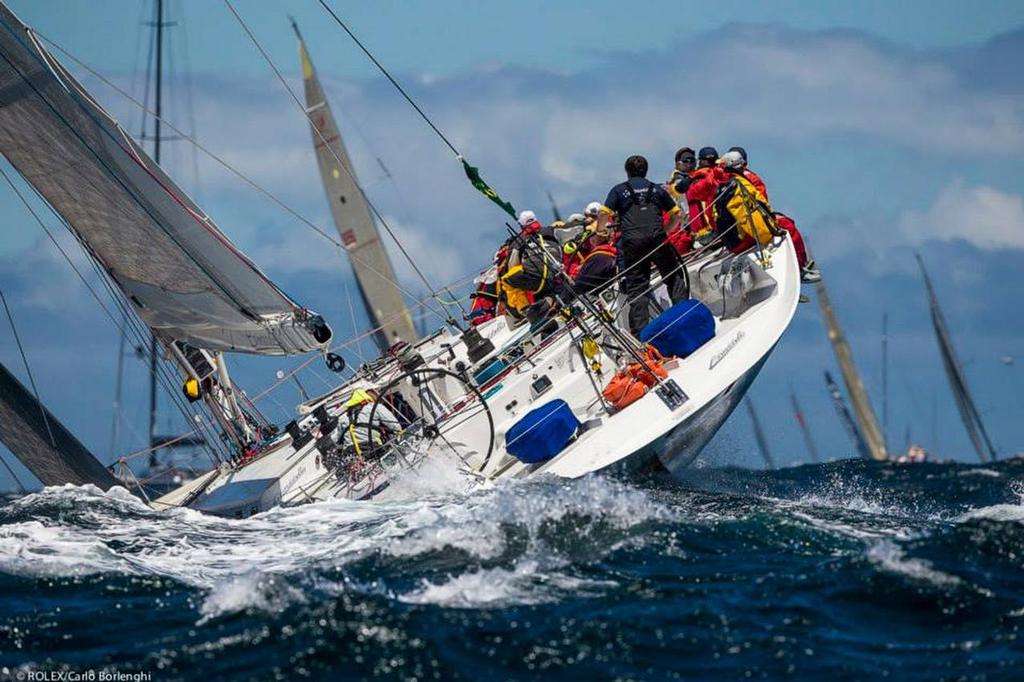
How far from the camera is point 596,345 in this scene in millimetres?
10859

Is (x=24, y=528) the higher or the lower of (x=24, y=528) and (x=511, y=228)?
the lower

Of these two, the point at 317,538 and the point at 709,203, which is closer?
the point at 317,538

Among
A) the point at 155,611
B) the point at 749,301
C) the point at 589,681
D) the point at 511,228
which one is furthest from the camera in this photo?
the point at 749,301

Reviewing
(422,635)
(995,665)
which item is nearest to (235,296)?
(422,635)

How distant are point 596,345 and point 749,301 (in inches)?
71.0

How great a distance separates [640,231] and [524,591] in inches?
199

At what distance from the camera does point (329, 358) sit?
1202 centimetres

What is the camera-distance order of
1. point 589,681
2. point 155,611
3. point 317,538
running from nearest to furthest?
point 589,681 < point 155,611 < point 317,538

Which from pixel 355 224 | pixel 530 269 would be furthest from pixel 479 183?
pixel 355 224

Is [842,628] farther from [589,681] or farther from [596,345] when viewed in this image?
[596,345]

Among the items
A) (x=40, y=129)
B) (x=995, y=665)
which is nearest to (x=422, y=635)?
(x=995, y=665)

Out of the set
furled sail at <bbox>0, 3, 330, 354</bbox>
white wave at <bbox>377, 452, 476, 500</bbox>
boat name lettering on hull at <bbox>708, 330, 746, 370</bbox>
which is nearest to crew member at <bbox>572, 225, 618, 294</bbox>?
boat name lettering on hull at <bbox>708, 330, 746, 370</bbox>

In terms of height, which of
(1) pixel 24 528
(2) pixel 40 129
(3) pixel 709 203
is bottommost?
(1) pixel 24 528

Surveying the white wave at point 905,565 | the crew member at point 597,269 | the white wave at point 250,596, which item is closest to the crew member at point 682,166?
the crew member at point 597,269
